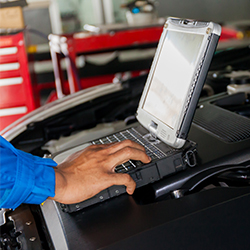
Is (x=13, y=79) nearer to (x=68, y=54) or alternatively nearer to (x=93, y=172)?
(x=68, y=54)

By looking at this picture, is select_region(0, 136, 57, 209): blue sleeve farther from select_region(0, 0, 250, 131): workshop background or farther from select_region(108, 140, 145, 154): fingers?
select_region(0, 0, 250, 131): workshop background

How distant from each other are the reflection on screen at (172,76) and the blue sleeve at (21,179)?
1.03 feet

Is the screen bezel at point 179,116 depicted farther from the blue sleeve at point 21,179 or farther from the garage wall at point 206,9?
the garage wall at point 206,9

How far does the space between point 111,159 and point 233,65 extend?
3.76 feet

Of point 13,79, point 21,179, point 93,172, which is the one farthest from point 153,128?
point 13,79

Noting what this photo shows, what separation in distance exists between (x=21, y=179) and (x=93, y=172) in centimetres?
15

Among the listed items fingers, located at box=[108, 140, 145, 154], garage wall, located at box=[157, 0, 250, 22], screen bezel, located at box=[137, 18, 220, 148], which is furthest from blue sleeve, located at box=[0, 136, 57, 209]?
garage wall, located at box=[157, 0, 250, 22]

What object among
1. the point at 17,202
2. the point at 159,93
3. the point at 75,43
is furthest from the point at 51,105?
the point at 75,43

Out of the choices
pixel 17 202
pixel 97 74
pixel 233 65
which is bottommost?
pixel 97 74

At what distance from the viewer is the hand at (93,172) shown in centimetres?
61

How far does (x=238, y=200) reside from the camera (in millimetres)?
582

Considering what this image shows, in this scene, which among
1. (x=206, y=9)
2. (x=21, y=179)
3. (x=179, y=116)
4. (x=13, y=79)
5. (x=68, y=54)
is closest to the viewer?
(x=21, y=179)

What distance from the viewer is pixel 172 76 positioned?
778 mm

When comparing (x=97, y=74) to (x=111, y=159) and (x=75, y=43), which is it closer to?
(x=75, y=43)
